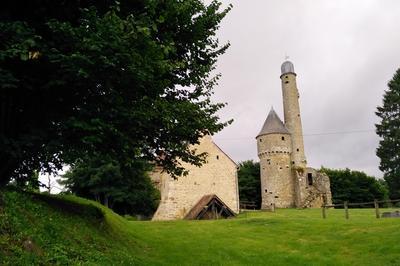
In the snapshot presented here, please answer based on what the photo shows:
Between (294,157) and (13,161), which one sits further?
(294,157)

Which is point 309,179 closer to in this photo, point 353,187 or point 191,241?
point 353,187

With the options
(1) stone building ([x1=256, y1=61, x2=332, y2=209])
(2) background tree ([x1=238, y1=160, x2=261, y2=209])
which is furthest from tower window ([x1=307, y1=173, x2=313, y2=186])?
(2) background tree ([x1=238, y1=160, x2=261, y2=209])

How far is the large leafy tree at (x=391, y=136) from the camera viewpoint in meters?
44.3

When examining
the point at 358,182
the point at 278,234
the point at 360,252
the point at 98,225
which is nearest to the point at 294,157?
the point at 358,182

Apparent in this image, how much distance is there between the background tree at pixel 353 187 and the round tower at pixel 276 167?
36.6 feet

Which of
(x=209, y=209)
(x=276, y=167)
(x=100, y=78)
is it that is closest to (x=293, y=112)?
(x=276, y=167)

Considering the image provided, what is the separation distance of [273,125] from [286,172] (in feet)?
20.4

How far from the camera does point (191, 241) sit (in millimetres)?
16984

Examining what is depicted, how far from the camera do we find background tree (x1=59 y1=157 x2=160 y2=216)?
1426 inches

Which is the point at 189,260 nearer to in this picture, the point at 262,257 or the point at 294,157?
the point at 262,257

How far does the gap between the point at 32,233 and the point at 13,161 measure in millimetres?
3177

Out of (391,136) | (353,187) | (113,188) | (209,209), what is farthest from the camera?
(353,187)

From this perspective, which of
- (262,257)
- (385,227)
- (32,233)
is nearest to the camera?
(32,233)

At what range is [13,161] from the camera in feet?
36.3
